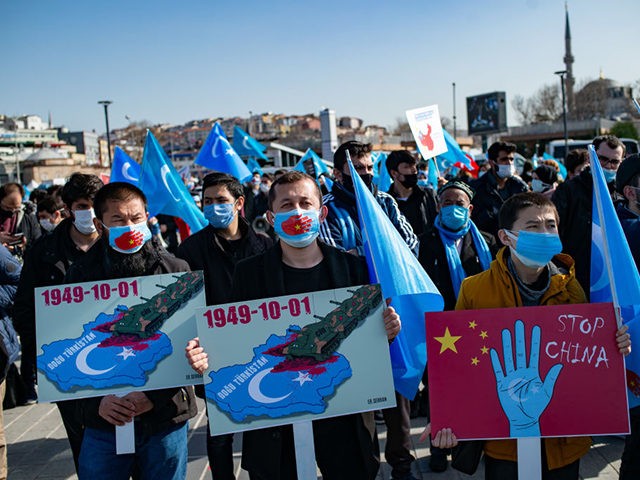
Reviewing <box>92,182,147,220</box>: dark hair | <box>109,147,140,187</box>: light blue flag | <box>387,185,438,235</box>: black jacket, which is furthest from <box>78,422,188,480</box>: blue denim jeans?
<box>109,147,140,187</box>: light blue flag

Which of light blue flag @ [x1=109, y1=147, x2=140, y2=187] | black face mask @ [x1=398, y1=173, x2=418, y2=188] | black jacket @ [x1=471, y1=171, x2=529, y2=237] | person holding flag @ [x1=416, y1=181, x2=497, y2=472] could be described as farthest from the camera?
light blue flag @ [x1=109, y1=147, x2=140, y2=187]

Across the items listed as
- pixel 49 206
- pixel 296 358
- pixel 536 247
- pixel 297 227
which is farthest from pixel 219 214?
pixel 49 206

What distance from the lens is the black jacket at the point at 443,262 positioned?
4.16 meters

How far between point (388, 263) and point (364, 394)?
2.00ft

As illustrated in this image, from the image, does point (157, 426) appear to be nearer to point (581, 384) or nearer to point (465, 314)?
point (465, 314)

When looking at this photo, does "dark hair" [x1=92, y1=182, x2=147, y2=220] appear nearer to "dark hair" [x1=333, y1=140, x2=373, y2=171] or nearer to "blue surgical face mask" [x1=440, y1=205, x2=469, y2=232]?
"dark hair" [x1=333, y1=140, x2=373, y2=171]

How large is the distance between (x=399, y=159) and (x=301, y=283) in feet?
11.1

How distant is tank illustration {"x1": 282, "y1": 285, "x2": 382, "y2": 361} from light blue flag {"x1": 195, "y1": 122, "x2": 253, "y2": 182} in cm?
683

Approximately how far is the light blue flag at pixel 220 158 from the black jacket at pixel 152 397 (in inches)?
245

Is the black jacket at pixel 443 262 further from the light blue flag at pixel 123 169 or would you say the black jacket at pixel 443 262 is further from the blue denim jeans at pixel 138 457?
the light blue flag at pixel 123 169

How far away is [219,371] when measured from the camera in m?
2.40

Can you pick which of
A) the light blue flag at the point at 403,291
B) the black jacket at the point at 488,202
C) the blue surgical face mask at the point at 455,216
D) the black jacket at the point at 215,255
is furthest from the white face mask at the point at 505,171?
the light blue flag at the point at 403,291

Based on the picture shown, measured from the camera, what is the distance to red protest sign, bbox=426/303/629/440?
2.38 metres

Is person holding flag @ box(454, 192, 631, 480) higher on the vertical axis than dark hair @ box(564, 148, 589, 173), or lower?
lower
